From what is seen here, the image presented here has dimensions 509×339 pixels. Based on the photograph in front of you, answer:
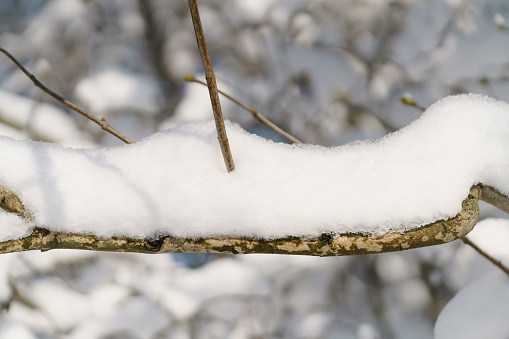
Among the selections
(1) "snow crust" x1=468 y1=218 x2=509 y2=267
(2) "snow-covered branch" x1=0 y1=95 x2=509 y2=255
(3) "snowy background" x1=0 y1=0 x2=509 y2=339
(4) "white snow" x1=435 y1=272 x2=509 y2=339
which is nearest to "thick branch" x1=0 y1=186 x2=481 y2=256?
(2) "snow-covered branch" x1=0 y1=95 x2=509 y2=255

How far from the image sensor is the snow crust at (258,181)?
0.37 meters

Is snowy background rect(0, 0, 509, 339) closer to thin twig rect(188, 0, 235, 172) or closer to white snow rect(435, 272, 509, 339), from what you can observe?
white snow rect(435, 272, 509, 339)

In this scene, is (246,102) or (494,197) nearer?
(494,197)

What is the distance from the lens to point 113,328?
49.8 inches

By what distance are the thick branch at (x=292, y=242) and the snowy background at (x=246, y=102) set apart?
93cm

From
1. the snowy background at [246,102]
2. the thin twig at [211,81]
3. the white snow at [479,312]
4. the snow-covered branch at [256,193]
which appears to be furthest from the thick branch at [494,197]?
the snowy background at [246,102]

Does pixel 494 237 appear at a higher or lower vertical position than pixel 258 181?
higher

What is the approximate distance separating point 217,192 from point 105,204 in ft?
0.44

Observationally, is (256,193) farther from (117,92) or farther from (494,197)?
(117,92)

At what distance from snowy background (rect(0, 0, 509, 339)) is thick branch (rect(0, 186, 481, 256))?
0.93m

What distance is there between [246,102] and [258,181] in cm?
96

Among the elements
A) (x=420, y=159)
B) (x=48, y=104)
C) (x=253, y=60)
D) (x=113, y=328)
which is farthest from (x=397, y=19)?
(x=113, y=328)

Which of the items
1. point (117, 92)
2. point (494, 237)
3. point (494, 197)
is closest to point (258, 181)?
point (494, 197)

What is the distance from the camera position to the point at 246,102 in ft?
4.34
